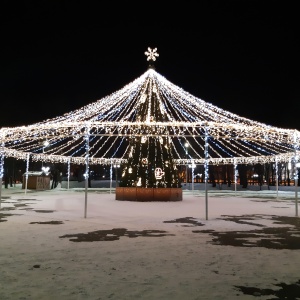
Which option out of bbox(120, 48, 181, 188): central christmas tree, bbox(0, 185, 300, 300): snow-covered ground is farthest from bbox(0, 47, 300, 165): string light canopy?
bbox(0, 185, 300, 300): snow-covered ground

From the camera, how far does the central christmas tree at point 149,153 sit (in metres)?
22.2

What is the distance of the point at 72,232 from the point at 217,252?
171 inches

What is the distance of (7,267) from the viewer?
640 centimetres

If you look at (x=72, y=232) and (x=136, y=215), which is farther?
(x=136, y=215)

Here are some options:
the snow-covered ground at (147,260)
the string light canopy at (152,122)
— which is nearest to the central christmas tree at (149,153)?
the string light canopy at (152,122)

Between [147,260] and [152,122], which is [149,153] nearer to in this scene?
[152,122]

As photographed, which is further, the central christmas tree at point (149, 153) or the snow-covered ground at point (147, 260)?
the central christmas tree at point (149, 153)

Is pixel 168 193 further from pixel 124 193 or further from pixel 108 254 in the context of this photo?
pixel 108 254

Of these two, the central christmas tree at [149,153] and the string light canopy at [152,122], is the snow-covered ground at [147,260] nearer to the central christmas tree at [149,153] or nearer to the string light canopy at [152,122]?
the string light canopy at [152,122]

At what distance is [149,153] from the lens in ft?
73.4

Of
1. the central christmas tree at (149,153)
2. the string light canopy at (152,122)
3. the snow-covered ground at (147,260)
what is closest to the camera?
the snow-covered ground at (147,260)

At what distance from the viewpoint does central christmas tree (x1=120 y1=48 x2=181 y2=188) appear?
876 inches

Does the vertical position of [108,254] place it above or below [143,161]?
below

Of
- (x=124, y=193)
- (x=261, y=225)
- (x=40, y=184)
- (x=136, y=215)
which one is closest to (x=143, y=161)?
(x=124, y=193)
